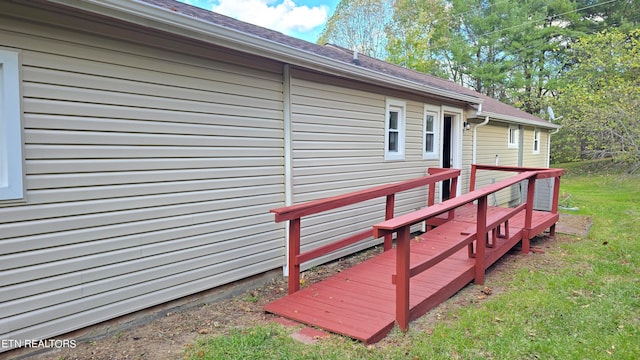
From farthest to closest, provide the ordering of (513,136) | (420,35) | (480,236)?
(420,35) < (513,136) < (480,236)

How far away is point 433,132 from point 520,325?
4835mm

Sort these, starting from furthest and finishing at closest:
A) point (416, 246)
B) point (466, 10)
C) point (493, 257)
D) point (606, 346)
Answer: point (466, 10) → point (416, 246) → point (493, 257) → point (606, 346)

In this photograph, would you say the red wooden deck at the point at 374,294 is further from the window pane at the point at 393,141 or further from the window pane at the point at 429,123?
the window pane at the point at 429,123

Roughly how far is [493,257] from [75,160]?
14.7 feet

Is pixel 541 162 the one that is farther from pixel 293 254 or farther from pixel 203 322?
pixel 203 322

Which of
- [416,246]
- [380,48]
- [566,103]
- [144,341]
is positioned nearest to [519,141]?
[566,103]

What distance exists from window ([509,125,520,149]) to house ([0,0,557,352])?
824cm

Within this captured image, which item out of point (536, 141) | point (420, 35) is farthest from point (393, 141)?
point (420, 35)

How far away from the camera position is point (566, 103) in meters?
17.6

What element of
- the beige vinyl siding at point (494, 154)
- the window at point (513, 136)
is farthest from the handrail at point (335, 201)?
the window at point (513, 136)

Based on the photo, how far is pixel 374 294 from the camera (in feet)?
12.5

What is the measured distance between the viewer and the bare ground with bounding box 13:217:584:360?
2895 millimetres

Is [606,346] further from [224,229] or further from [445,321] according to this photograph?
[224,229]

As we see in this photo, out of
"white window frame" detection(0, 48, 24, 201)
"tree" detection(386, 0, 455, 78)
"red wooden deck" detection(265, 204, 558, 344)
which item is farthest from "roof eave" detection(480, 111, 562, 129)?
"tree" detection(386, 0, 455, 78)
